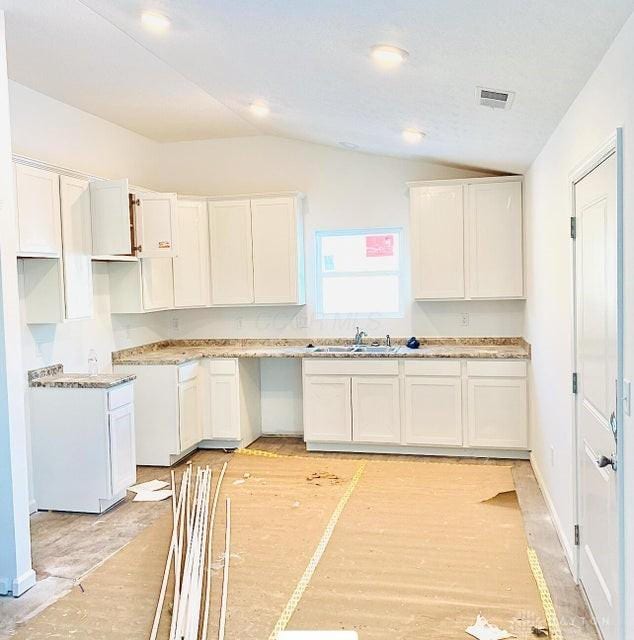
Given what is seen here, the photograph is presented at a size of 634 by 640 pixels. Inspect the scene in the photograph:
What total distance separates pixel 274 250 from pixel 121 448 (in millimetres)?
2339

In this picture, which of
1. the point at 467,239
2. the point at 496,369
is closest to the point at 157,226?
the point at 467,239

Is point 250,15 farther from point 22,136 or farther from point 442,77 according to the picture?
point 22,136

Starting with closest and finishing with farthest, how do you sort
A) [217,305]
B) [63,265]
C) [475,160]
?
[63,265] → [475,160] → [217,305]

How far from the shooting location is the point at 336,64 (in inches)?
126

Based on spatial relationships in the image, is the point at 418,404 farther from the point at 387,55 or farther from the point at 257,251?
the point at 387,55

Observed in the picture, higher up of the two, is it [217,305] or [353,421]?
[217,305]

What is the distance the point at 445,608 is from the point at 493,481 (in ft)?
6.37

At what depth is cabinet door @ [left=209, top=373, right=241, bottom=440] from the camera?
225 inches

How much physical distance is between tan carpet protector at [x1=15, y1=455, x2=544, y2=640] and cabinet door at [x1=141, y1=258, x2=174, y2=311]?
1.77m

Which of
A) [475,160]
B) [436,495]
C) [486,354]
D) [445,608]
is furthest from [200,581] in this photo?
[475,160]

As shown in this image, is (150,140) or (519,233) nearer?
(519,233)

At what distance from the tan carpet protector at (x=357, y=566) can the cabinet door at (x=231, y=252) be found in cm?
190

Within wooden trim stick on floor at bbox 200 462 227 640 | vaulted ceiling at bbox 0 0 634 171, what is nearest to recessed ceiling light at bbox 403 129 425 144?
vaulted ceiling at bbox 0 0 634 171

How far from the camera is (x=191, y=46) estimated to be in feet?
11.2
